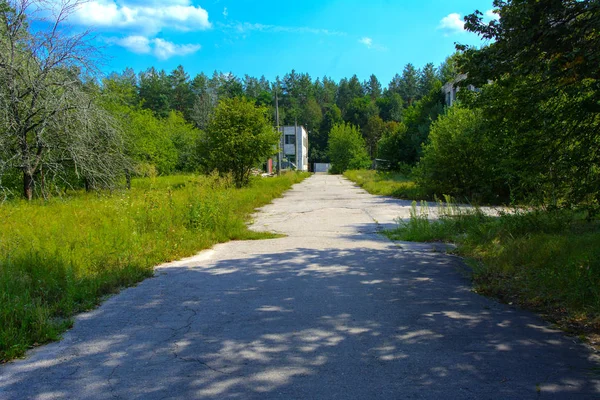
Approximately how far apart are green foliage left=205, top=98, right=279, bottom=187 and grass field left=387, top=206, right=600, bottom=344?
15176 mm

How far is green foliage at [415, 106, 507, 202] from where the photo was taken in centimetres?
1878

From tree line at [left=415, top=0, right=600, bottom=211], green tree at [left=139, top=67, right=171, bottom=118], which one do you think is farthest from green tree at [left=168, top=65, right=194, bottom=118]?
tree line at [left=415, top=0, right=600, bottom=211]

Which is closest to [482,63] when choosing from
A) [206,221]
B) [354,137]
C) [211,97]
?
[206,221]

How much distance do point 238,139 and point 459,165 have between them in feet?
37.0

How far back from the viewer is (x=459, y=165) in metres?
19.5

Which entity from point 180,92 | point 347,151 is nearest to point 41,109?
point 347,151

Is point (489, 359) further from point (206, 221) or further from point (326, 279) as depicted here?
point (206, 221)

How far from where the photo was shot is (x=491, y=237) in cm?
830

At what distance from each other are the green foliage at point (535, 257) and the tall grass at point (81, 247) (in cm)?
472

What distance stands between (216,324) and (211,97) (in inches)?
3838

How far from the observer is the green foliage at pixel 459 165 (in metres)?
18.8

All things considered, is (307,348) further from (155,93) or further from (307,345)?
(155,93)

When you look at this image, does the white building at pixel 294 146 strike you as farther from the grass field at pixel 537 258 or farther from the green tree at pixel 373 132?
the grass field at pixel 537 258

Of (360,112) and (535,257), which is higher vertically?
(360,112)
